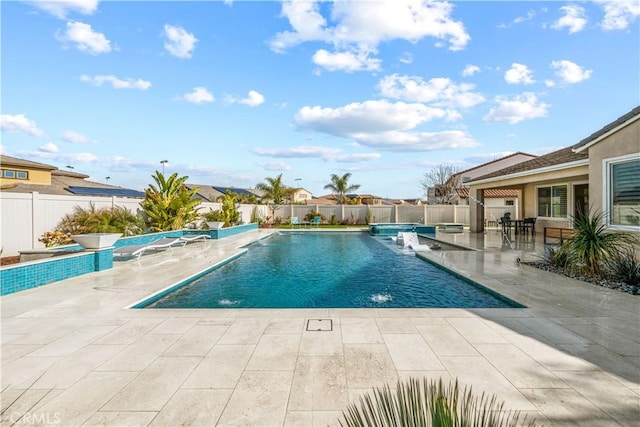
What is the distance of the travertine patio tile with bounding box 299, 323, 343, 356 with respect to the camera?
374 cm

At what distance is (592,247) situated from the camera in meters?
7.68

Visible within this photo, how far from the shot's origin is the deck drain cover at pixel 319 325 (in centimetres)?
452

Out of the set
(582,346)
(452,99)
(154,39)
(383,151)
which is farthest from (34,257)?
(383,151)

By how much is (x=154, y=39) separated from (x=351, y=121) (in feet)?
46.7

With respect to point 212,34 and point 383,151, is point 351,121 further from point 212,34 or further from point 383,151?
point 212,34

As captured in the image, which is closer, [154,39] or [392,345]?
[392,345]

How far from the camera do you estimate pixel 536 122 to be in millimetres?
16922

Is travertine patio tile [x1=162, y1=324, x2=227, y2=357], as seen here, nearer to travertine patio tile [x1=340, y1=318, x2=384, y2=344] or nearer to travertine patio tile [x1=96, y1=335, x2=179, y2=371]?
travertine patio tile [x1=96, y1=335, x2=179, y2=371]

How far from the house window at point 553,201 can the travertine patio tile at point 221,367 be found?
743 inches

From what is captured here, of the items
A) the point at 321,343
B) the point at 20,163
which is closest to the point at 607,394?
the point at 321,343

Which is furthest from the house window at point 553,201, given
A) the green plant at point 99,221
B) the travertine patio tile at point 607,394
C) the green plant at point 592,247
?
the green plant at point 99,221

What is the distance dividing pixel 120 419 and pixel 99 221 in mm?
11601

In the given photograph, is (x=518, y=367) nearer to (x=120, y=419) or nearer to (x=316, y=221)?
(x=120, y=419)

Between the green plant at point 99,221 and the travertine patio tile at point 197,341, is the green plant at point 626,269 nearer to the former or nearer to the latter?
the travertine patio tile at point 197,341
